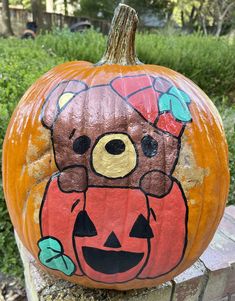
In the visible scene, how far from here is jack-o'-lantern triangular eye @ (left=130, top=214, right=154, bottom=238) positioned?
1.41 metres

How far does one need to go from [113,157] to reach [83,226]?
11.2 inches

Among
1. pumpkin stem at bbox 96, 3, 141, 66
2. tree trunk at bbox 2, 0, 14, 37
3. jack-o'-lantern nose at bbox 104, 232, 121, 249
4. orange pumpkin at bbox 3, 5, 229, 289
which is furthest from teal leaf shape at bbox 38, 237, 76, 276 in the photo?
tree trunk at bbox 2, 0, 14, 37

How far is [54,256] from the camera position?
151cm

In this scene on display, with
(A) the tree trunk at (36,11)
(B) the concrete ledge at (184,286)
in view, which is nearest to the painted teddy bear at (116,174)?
(B) the concrete ledge at (184,286)

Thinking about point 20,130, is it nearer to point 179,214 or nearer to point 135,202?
point 135,202

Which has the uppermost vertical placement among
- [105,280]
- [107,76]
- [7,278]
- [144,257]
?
[107,76]

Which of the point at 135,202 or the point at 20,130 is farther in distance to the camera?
the point at 20,130

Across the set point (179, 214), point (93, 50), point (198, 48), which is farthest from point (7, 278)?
point (198, 48)

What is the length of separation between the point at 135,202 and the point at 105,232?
0.54 ft

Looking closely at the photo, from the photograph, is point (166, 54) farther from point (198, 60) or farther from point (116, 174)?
point (116, 174)

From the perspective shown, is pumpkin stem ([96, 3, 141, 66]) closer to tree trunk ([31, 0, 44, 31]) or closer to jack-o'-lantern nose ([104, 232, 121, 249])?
jack-o'-lantern nose ([104, 232, 121, 249])

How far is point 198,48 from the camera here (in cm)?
712

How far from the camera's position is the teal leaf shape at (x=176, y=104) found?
4.65 feet

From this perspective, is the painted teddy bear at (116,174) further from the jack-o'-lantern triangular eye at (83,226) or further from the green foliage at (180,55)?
the green foliage at (180,55)
